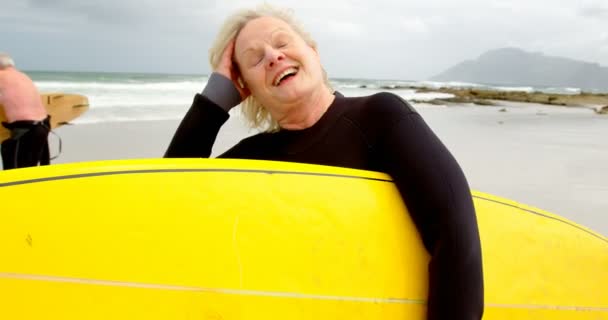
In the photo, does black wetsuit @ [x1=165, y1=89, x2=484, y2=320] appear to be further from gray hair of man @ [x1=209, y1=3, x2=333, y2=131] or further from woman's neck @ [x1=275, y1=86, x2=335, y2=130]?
gray hair of man @ [x1=209, y1=3, x2=333, y2=131]

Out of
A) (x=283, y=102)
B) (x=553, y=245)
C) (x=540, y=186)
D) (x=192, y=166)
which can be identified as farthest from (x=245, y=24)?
(x=540, y=186)

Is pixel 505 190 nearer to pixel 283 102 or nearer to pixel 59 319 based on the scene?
pixel 283 102

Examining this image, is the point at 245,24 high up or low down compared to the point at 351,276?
up

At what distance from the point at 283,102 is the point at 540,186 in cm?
355

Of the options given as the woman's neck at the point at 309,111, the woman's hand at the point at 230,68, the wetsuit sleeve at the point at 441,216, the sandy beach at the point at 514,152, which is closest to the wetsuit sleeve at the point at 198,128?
the woman's hand at the point at 230,68

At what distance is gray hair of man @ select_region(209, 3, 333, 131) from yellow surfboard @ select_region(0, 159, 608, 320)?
1.30ft

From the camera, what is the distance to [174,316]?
1.19 m

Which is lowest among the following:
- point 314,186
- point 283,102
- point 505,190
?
point 505,190

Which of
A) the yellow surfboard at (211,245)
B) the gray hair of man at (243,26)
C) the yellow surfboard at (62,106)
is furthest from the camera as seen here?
the yellow surfboard at (62,106)

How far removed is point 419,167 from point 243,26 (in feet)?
2.73

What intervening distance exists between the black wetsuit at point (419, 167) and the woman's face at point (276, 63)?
123 mm

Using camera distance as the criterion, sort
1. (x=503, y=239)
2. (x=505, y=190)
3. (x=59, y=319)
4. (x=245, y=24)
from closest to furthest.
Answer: (x=59, y=319) < (x=503, y=239) < (x=245, y=24) < (x=505, y=190)

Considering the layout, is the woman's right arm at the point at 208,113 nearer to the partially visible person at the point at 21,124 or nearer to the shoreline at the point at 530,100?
the partially visible person at the point at 21,124

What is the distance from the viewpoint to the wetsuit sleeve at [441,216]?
1184 millimetres
